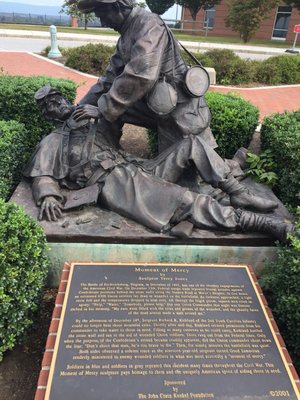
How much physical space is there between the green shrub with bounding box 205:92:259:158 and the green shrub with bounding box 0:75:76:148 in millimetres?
2379

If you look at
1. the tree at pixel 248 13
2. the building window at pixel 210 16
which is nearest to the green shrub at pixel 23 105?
the tree at pixel 248 13

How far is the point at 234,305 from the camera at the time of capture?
91.0 inches

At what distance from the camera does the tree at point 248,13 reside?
20.6m

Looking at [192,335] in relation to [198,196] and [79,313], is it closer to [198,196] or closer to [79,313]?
[79,313]

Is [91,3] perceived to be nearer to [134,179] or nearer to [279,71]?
[134,179]

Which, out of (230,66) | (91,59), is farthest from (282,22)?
(91,59)

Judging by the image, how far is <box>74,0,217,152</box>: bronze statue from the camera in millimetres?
2938

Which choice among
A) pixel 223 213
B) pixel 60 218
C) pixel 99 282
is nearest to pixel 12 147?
pixel 60 218

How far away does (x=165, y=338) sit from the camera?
6.81 feet

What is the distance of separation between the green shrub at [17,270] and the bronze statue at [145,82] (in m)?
1.22

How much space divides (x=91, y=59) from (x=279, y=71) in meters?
6.22

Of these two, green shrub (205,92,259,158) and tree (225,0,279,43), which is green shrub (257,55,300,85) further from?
tree (225,0,279,43)

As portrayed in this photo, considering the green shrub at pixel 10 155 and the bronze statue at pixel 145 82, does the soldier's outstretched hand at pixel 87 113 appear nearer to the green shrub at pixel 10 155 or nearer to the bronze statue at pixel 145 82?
the bronze statue at pixel 145 82

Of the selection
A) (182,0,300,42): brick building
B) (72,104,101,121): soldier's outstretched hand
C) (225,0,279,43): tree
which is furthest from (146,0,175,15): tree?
(72,104,101,121): soldier's outstretched hand
